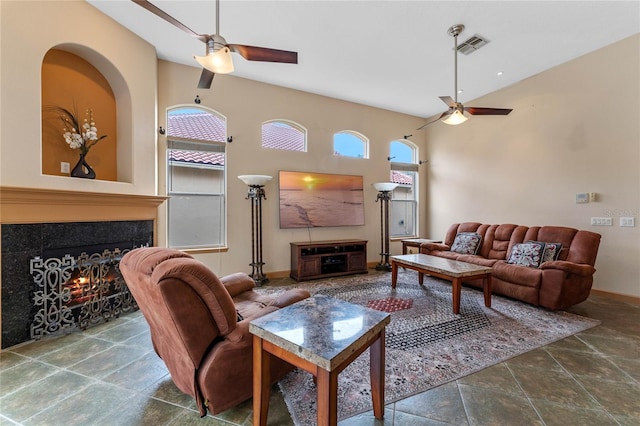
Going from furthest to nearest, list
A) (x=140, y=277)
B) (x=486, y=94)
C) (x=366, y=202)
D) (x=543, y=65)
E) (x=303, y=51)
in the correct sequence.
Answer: (x=366, y=202), (x=486, y=94), (x=543, y=65), (x=303, y=51), (x=140, y=277)

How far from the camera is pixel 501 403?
1698 mm

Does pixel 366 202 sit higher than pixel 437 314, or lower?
higher

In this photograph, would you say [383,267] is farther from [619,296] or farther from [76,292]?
[76,292]

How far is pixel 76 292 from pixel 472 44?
5.58 meters

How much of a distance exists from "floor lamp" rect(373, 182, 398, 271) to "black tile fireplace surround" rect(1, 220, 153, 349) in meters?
4.53

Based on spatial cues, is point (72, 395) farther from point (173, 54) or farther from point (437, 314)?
point (173, 54)

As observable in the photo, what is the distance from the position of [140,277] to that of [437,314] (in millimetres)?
2998

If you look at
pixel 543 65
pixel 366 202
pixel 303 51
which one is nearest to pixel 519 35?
pixel 543 65

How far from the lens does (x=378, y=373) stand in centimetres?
154

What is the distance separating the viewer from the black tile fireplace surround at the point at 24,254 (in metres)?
2.33

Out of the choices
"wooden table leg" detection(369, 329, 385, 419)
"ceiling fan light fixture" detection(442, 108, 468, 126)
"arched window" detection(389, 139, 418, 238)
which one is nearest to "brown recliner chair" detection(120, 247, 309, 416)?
"wooden table leg" detection(369, 329, 385, 419)

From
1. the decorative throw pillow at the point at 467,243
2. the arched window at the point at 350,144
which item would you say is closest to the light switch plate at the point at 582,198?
the decorative throw pillow at the point at 467,243

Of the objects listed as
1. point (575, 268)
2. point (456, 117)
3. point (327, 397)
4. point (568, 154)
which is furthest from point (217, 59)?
point (568, 154)

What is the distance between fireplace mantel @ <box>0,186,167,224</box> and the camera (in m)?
2.32
